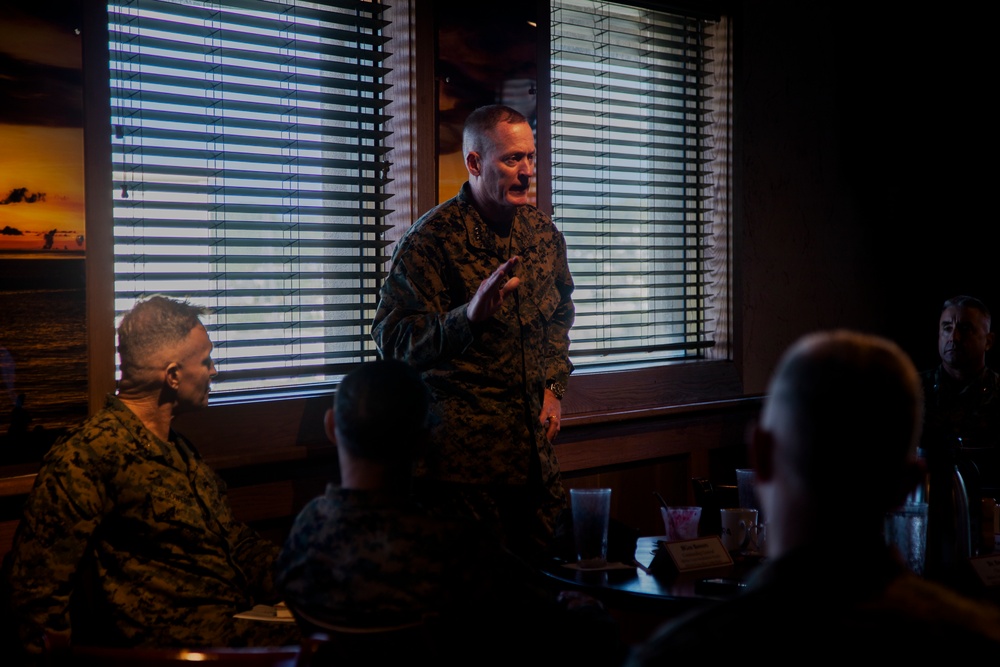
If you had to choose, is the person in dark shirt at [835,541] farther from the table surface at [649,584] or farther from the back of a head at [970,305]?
the back of a head at [970,305]

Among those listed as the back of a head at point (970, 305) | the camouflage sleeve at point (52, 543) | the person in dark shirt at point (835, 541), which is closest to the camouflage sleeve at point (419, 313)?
the camouflage sleeve at point (52, 543)

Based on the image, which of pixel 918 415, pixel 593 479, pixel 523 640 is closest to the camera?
pixel 918 415

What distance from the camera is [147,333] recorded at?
2.15 metres

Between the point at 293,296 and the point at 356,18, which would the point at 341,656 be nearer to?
the point at 293,296

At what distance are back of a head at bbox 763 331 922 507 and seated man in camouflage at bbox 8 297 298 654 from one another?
139 centimetres

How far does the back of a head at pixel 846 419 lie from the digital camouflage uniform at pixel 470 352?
1576 mm

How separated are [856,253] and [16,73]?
3596 mm

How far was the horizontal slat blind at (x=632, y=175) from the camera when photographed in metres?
3.70

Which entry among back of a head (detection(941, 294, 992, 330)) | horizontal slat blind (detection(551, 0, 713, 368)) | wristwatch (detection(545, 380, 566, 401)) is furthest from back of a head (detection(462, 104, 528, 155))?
back of a head (detection(941, 294, 992, 330))

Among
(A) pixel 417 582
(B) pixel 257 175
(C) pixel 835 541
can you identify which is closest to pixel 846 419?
(C) pixel 835 541

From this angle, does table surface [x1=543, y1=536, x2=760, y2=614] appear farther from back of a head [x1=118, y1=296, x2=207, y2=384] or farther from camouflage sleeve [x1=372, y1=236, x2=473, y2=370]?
back of a head [x1=118, y1=296, x2=207, y2=384]

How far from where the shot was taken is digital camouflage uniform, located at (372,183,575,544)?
2.63 m

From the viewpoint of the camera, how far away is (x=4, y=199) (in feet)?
7.52

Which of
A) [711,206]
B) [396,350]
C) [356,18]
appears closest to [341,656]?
[396,350]
